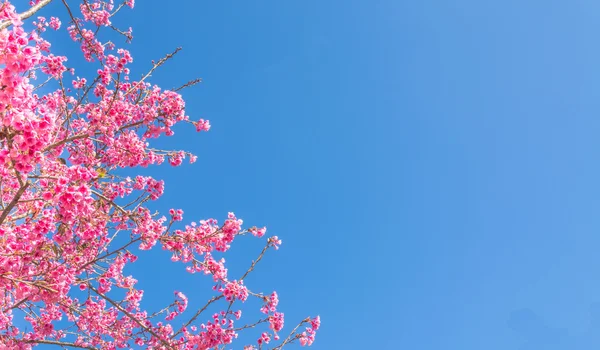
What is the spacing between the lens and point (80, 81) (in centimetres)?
878

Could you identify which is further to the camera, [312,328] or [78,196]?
[312,328]

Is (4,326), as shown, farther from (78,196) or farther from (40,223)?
(78,196)

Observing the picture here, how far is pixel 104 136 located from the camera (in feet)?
24.5

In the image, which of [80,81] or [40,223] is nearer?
[40,223]

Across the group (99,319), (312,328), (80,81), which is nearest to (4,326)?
(99,319)

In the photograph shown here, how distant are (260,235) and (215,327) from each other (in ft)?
5.76

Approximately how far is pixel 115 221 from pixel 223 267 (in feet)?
6.75

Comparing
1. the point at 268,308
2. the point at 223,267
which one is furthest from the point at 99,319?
the point at 268,308

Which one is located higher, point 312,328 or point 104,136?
point 104,136

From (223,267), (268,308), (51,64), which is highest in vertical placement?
(51,64)

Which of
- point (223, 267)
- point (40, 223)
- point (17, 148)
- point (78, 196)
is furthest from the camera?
point (223, 267)

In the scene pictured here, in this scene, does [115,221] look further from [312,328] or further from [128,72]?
[312,328]

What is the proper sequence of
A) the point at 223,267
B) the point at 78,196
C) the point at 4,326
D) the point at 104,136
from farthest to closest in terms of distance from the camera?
the point at 4,326, the point at 223,267, the point at 104,136, the point at 78,196

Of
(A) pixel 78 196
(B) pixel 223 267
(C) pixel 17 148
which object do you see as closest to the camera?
(C) pixel 17 148
